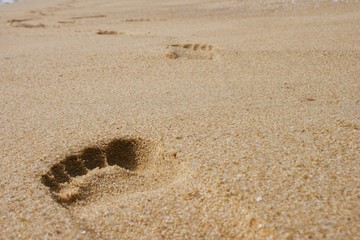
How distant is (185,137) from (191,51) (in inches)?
62.3

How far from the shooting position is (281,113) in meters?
1.97

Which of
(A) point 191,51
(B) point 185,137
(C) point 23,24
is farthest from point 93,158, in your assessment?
(C) point 23,24

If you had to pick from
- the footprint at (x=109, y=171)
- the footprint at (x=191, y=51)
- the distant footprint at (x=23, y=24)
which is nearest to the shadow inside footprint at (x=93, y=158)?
the footprint at (x=109, y=171)

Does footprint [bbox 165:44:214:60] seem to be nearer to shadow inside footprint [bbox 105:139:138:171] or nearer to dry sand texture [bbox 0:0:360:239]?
dry sand texture [bbox 0:0:360:239]

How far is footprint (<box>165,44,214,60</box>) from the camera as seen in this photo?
9.98ft

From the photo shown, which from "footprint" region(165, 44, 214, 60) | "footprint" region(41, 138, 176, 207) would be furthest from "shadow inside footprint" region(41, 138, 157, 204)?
"footprint" region(165, 44, 214, 60)

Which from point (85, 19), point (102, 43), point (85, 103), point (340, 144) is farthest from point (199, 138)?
point (85, 19)

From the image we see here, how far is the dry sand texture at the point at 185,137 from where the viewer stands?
126 centimetres

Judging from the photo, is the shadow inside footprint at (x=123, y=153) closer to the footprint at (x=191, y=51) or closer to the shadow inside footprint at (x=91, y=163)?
the shadow inside footprint at (x=91, y=163)

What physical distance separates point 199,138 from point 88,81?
119 cm

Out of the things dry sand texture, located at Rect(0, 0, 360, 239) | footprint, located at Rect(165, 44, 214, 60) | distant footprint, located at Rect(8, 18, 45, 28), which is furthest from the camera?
distant footprint, located at Rect(8, 18, 45, 28)

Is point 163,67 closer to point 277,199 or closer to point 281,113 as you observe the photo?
point 281,113

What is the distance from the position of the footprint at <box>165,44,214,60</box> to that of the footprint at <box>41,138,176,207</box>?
1.43m

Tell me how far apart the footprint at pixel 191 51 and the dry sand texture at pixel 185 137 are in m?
0.02
